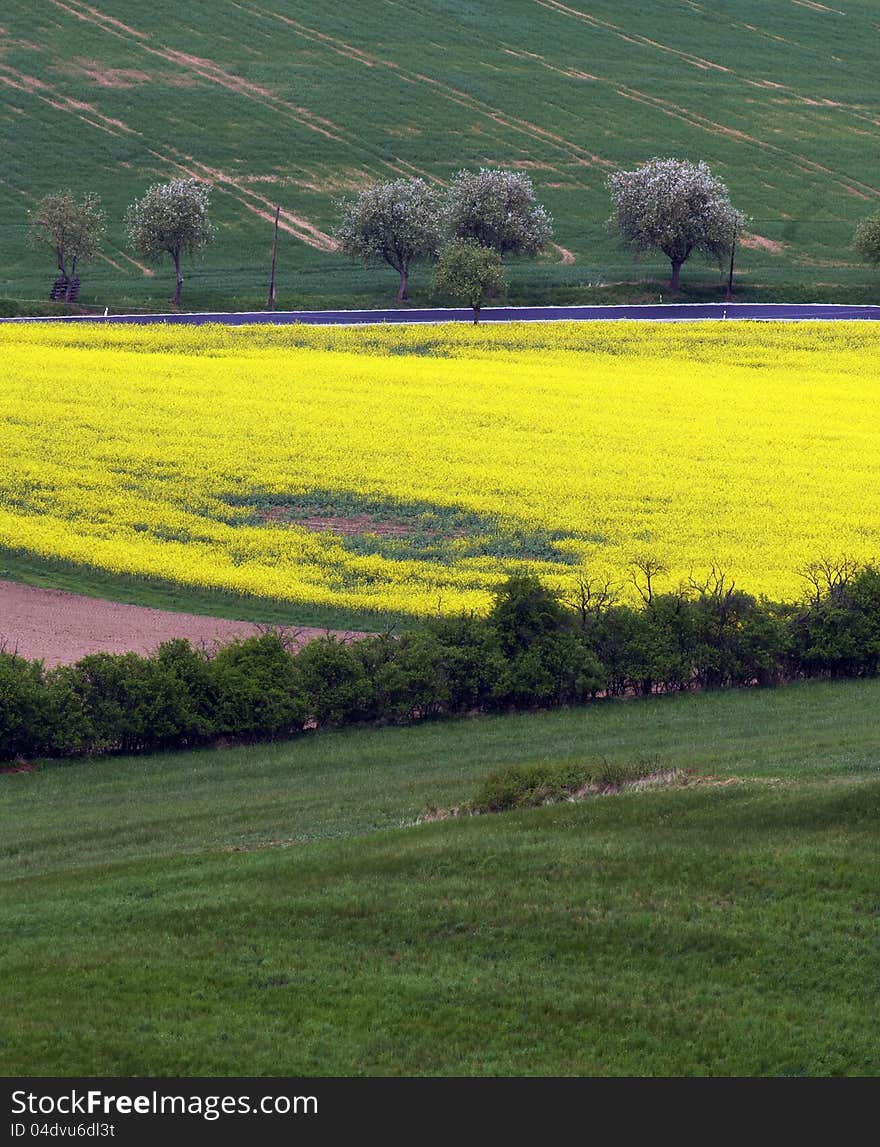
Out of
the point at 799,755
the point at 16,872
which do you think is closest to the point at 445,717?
the point at 799,755

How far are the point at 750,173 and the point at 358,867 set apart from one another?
114964 millimetres

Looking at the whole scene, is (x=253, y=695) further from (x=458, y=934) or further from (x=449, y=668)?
(x=458, y=934)

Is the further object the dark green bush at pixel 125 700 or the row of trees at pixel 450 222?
the row of trees at pixel 450 222

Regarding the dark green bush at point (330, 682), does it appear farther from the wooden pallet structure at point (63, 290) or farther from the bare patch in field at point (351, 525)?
the wooden pallet structure at point (63, 290)

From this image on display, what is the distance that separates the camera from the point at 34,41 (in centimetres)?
13400

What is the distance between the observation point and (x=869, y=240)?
99562mm

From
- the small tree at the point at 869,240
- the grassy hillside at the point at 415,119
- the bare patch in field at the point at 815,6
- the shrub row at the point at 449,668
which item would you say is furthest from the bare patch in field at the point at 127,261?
the bare patch in field at the point at 815,6

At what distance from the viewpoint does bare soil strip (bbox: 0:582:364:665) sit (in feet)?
132

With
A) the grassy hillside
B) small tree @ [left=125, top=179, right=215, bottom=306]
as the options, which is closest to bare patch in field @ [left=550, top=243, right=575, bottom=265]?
the grassy hillside

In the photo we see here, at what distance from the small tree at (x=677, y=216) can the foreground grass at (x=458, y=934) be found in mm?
76548

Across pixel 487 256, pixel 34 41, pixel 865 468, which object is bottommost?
pixel 865 468

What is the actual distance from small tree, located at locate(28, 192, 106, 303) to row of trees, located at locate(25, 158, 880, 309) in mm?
63

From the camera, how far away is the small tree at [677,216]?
99.8 meters

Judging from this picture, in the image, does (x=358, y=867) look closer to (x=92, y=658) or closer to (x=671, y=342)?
(x=92, y=658)
